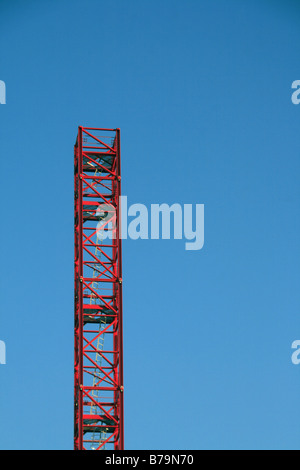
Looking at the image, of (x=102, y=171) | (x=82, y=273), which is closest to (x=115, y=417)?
(x=82, y=273)

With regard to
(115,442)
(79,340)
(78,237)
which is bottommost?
(115,442)

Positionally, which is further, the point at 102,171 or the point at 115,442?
the point at 102,171

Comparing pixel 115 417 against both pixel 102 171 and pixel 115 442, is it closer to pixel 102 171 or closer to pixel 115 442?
pixel 115 442

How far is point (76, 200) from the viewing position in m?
108

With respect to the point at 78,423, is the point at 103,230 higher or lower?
higher

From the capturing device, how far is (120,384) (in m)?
100

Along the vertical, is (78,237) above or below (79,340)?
above
